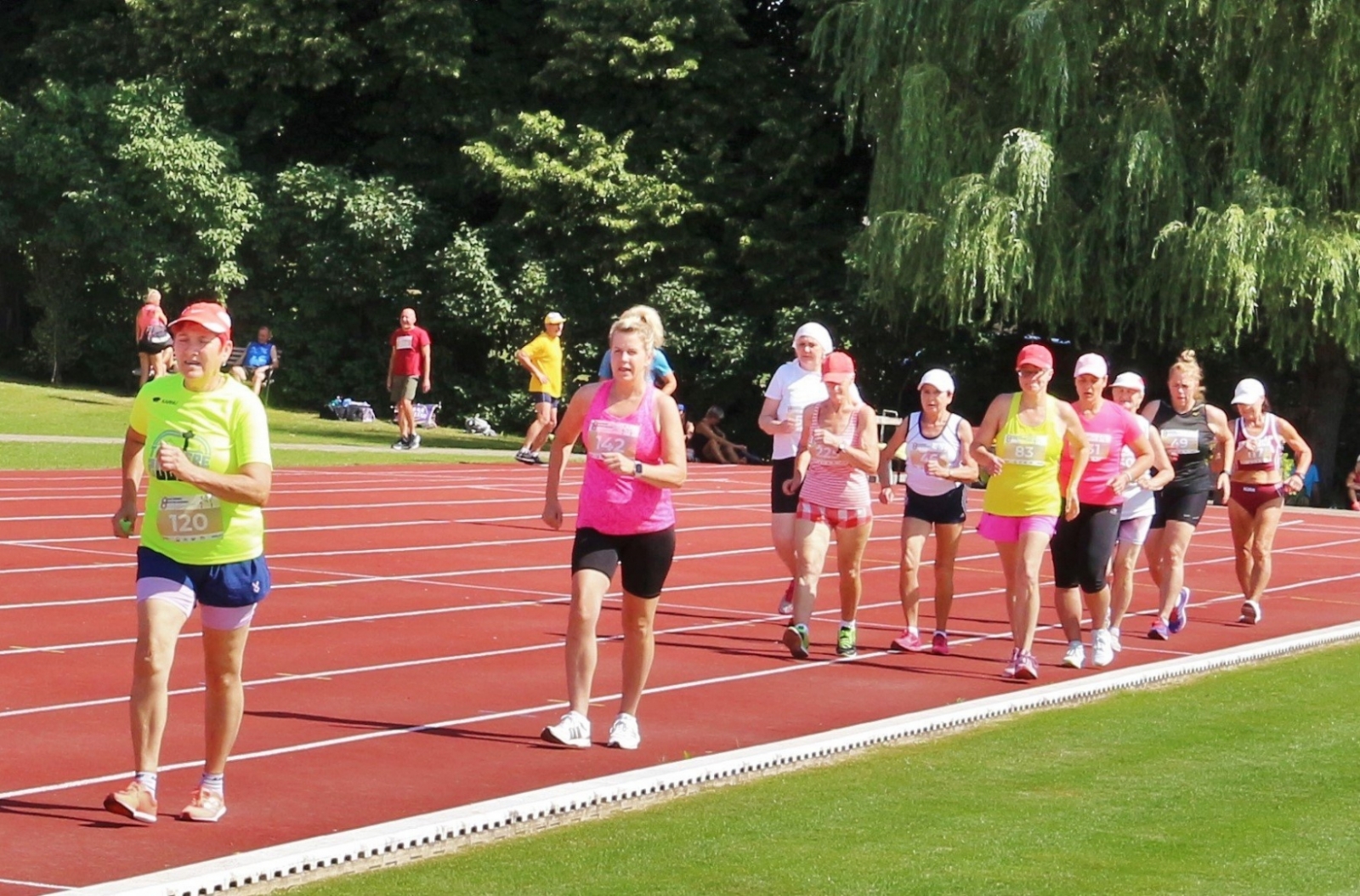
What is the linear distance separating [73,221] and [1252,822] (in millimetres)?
39751

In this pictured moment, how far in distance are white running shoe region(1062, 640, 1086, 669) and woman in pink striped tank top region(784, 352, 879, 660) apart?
141cm

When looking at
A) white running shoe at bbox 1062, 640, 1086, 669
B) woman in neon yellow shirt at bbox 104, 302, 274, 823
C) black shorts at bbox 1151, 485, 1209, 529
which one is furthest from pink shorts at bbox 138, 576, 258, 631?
black shorts at bbox 1151, 485, 1209, 529

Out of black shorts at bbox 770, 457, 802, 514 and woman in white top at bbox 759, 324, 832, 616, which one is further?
black shorts at bbox 770, 457, 802, 514

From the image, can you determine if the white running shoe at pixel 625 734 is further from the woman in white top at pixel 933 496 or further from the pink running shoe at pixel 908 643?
the pink running shoe at pixel 908 643

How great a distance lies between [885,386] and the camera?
37312 mm

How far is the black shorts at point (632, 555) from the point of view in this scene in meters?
8.88

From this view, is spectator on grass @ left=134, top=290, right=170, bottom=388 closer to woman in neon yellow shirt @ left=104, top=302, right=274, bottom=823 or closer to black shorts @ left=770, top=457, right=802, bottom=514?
black shorts @ left=770, top=457, right=802, bottom=514

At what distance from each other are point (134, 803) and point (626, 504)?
2.55 metres

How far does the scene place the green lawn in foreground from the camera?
22.3 ft

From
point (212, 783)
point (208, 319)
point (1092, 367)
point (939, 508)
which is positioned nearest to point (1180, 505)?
point (939, 508)

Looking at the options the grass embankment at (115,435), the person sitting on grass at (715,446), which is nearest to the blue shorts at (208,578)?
the grass embankment at (115,435)

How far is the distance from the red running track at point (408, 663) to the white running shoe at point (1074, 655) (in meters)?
0.12

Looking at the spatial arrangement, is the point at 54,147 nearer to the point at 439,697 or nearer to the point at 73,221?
the point at 73,221

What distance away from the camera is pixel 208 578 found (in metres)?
7.29
